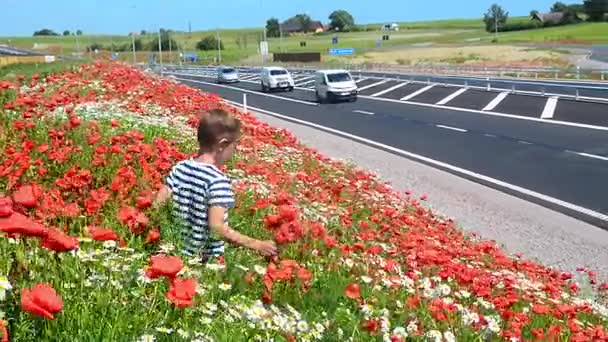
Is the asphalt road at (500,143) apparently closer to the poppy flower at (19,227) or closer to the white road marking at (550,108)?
the white road marking at (550,108)

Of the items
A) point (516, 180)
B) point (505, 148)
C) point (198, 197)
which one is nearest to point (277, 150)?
point (516, 180)

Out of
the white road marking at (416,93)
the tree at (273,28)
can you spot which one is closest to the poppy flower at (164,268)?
the white road marking at (416,93)

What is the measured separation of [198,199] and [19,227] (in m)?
1.94

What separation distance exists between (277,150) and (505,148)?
11319mm

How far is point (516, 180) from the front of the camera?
1673 centimetres

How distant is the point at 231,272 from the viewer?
4070 millimetres

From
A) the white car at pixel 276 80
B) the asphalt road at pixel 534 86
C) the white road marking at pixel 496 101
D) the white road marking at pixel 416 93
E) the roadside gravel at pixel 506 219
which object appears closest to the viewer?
the roadside gravel at pixel 506 219

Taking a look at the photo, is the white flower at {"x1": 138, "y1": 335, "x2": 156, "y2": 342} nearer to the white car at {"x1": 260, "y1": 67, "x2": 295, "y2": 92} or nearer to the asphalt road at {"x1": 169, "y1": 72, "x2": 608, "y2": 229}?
the asphalt road at {"x1": 169, "y1": 72, "x2": 608, "y2": 229}

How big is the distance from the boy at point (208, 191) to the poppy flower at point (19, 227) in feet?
5.44

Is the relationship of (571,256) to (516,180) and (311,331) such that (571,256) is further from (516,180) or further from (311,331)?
(311,331)

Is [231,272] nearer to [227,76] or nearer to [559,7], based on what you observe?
[227,76]

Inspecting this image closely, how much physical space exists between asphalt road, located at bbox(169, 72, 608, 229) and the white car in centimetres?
1668

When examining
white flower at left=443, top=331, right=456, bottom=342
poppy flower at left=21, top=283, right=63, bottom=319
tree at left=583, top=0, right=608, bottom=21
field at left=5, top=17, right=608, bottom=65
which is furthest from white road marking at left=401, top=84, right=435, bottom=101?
tree at left=583, top=0, right=608, bottom=21

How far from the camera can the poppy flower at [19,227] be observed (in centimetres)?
253
